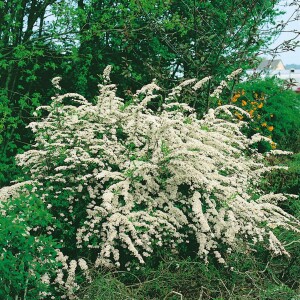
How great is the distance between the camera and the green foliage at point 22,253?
3.12m

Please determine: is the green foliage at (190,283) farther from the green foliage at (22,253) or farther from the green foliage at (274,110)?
the green foliage at (274,110)

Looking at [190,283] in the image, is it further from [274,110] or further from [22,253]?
[274,110]

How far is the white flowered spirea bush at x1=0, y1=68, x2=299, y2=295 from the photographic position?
3881 millimetres

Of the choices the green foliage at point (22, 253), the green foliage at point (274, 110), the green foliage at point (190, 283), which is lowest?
the green foliage at point (190, 283)

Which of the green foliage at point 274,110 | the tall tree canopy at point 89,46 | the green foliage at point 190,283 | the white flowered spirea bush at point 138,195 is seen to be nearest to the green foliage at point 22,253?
the white flowered spirea bush at point 138,195

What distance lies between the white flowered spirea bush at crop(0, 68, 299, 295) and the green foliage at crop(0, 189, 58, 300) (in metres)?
0.32

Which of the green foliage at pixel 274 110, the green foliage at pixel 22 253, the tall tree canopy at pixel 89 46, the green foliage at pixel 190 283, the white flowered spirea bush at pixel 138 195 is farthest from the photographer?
the green foliage at pixel 274 110

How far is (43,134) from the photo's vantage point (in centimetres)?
473

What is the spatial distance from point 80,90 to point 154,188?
434 cm

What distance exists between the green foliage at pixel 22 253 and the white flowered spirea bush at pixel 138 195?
0.32m

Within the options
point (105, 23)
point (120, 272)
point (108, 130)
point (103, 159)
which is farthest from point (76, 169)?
point (105, 23)

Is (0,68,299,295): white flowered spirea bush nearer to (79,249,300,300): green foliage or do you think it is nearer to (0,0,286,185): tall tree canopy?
(79,249,300,300): green foliage

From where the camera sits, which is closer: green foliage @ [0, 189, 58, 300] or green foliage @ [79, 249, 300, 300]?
green foliage @ [0, 189, 58, 300]

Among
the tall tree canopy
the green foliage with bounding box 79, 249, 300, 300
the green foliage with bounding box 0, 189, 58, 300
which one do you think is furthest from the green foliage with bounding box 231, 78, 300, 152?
the green foliage with bounding box 0, 189, 58, 300
